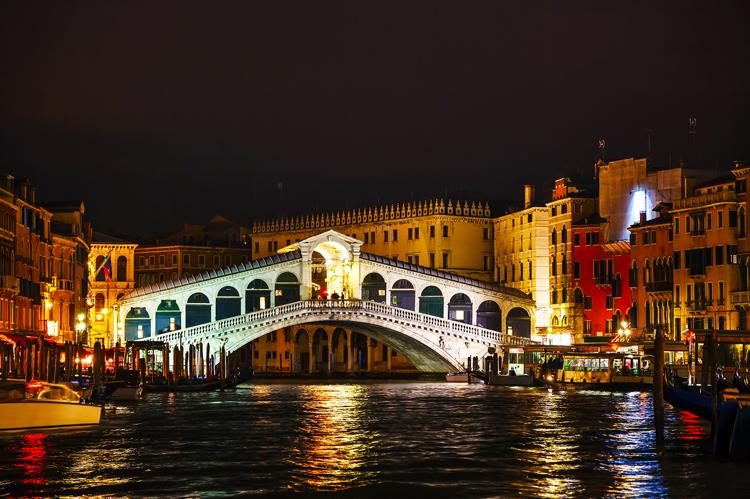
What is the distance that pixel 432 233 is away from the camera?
77.8 meters

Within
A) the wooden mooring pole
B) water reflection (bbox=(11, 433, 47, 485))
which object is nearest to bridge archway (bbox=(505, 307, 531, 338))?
the wooden mooring pole

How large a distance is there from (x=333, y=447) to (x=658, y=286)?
32.2 meters

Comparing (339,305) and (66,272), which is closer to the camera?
(66,272)

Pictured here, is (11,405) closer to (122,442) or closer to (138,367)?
(122,442)

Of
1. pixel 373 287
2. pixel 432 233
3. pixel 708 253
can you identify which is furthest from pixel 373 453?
pixel 432 233

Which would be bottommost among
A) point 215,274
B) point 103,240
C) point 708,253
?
point 708,253

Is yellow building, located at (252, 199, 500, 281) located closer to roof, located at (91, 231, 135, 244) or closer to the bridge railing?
roof, located at (91, 231, 135, 244)

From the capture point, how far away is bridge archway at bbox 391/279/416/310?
69875 mm

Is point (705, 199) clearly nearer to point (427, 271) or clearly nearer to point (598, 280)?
point (598, 280)

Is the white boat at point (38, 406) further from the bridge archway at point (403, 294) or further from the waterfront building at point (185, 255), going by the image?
the waterfront building at point (185, 255)

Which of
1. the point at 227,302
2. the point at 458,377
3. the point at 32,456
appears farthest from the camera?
the point at 227,302

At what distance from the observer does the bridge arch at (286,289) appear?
69000 millimetres

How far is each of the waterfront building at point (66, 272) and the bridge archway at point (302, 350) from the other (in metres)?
17.5

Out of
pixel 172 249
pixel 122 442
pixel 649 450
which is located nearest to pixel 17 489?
pixel 122 442
